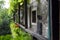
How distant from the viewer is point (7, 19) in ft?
8.29

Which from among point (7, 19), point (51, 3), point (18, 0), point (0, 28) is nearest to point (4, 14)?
point (7, 19)

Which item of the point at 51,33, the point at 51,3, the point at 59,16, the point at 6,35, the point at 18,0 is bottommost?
the point at 6,35

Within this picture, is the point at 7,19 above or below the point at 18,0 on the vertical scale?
below

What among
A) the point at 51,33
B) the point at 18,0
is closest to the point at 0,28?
the point at 18,0

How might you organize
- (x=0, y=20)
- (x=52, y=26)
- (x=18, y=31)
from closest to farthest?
(x=52, y=26)
(x=0, y=20)
(x=18, y=31)

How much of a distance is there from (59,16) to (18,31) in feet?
5.26

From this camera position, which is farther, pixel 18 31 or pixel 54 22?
pixel 18 31

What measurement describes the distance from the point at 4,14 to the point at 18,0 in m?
0.45

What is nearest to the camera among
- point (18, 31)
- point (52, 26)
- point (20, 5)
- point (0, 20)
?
point (52, 26)

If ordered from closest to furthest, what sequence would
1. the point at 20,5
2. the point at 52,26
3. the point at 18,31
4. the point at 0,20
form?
the point at 52,26
the point at 0,20
the point at 18,31
the point at 20,5

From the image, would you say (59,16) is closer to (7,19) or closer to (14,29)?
(7,19)

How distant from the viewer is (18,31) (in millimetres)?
2678

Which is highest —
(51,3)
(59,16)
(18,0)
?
(18,0)

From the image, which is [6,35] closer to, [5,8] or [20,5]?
[5,8]
